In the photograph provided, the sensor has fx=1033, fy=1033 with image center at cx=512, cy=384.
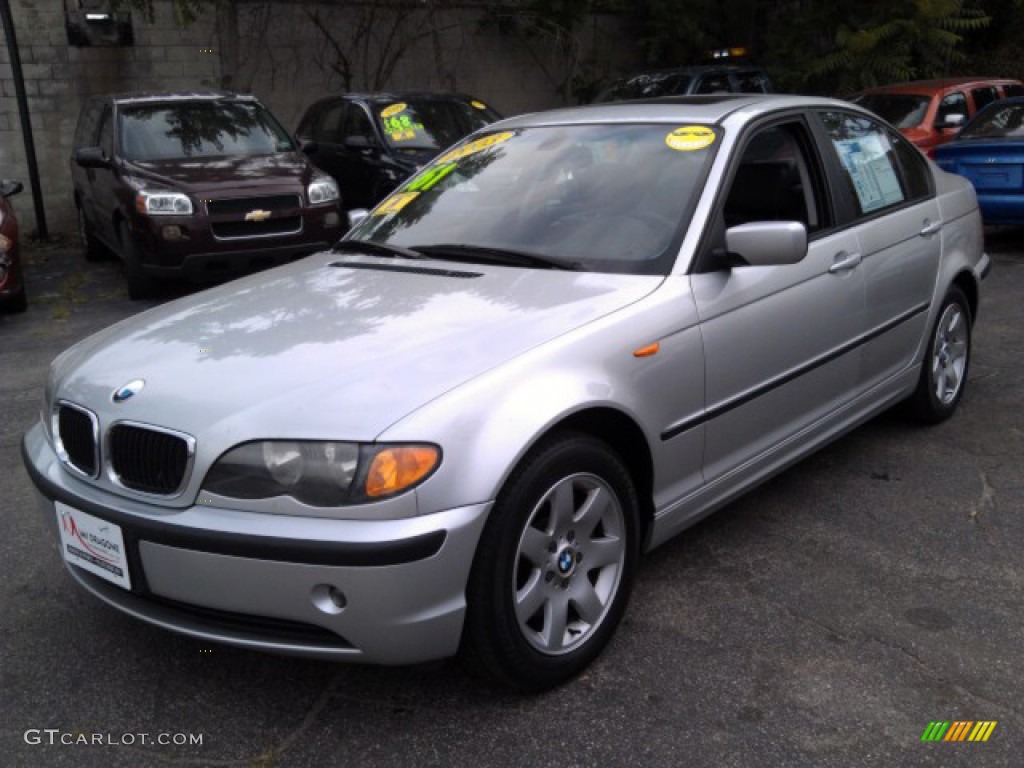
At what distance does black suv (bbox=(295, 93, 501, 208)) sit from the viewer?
987cm

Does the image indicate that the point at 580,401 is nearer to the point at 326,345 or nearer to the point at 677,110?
the point at 326,345

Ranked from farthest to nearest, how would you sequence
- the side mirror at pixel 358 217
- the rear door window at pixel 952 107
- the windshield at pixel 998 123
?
the rear door window at pixel 952 107 → the windshield at pixel 998 123 → the side mirror at pixel 358 217

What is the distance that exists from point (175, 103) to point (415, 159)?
86.9 inches

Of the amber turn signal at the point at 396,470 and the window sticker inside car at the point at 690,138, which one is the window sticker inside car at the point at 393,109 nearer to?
the window sticker inside car at the point at 690,138

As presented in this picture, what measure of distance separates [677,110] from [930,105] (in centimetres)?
805

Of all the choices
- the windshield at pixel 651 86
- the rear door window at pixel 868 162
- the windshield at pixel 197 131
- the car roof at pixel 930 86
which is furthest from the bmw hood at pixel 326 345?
the car roof at pixel 930 86

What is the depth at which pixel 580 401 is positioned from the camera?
2754mm

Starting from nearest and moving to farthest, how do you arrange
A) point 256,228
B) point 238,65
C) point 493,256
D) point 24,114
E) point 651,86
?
point 493,256 → point 256,228 → point 24,114 → point 651,86 → point 238,65

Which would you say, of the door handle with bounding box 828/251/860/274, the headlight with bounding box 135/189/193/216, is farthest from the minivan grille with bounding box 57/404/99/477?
the headlight with bounding box 135/189/193/216

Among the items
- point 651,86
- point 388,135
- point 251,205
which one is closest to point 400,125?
point 388,135

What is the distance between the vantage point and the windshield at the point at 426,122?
10.1 metres

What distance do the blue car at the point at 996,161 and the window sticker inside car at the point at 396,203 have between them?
6.87 meters

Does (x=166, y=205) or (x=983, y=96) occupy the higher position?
(x=983, y=96)

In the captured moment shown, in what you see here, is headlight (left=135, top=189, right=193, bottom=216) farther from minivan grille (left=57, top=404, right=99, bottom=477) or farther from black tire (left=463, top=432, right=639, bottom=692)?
black tire (left=463, top=432, right=639, bottom=692)
